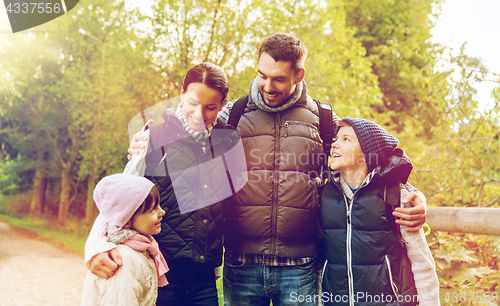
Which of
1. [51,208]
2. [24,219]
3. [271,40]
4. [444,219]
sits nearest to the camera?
[271,40]

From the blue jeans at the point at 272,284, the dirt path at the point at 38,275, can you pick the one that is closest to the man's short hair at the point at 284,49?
the blue jeans at the point at 272,284

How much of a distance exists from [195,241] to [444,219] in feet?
7.64

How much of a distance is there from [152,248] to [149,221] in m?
0.14

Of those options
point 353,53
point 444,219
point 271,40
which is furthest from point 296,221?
point 353,53

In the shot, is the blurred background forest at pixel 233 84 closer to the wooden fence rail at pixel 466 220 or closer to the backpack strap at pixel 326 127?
the wooden fence rail at pixel 466 220

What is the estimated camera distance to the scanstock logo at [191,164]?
2.08 meters

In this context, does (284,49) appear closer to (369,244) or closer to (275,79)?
(275,79)

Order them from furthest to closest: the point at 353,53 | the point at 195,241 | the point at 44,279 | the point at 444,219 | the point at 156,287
→ the point at 353,53
the point at 44,279
the point at 444,219
the point at 195,241
the point at 156,287

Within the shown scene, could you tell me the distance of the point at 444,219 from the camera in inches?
129

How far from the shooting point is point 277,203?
87.7 inches

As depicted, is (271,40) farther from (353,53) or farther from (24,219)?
(24,219)

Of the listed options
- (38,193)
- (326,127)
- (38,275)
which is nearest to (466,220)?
(326,127)

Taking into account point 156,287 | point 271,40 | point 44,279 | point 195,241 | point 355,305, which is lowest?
point 44,279

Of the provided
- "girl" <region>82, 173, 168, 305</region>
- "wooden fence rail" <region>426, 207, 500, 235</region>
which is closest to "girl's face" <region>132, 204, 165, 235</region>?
"girl" <region>82, 173, 168, 305</region>
